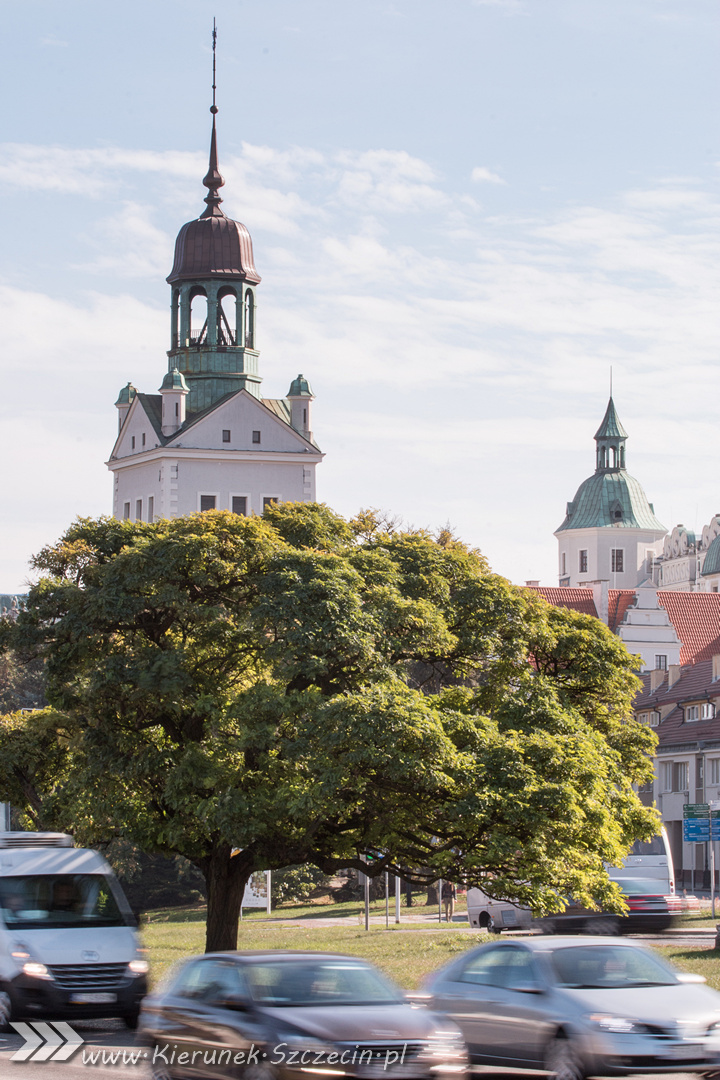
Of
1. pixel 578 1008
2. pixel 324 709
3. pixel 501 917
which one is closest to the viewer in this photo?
pixel 578 1008

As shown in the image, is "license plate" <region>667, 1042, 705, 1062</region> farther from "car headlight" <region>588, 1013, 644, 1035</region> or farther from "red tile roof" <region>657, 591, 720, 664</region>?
"red tile roof" <region>657, 591, 720, 664</region>

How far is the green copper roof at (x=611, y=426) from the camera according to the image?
15888cm

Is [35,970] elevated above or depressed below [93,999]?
above

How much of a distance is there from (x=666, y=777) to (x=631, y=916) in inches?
1116

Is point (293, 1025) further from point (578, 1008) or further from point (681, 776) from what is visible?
point (681, 776)

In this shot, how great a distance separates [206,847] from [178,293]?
Answer: 5507cm

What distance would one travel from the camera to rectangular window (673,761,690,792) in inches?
2476

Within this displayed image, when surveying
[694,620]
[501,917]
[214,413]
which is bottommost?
[501,917]

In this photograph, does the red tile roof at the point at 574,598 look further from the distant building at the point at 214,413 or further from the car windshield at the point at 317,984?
the car windshield at the point at 317,984

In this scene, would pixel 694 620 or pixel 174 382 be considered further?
pixel 694 620

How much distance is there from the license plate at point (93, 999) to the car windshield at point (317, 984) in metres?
5.47

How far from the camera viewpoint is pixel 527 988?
1424cm

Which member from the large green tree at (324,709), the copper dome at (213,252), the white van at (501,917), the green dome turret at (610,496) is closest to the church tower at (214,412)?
the copper dome at (213,252)

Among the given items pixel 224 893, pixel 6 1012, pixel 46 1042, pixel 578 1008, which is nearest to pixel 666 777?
pixel 224 893
